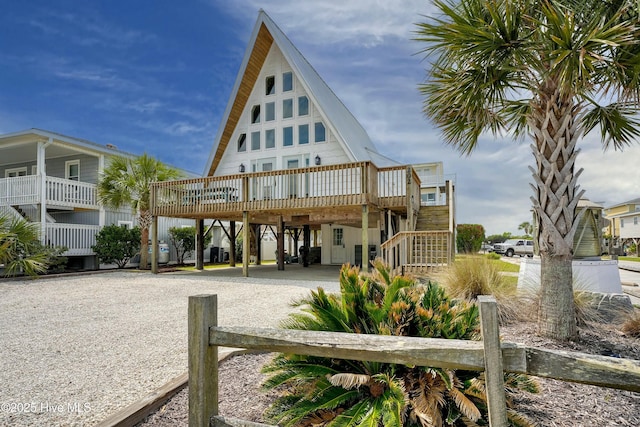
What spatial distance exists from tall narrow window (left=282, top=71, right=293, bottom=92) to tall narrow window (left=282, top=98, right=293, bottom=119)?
1.74 ft

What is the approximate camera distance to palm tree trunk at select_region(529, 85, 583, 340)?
4320 mm

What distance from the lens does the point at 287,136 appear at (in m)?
16.5

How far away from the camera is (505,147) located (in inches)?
285

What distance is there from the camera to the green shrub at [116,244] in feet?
51.3

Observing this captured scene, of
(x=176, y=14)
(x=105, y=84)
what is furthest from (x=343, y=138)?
(x=105, y=84)

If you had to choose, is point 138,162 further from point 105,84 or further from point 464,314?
point 464,314

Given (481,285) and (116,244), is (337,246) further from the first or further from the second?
(481,285)

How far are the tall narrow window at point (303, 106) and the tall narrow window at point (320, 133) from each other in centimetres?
87

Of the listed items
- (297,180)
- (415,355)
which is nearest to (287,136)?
(297,180)

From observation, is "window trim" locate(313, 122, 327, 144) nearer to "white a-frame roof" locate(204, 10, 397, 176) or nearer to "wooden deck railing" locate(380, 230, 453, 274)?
"white a-frame roof" locate(204, 10, 397, 176)

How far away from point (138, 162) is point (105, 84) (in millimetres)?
8633

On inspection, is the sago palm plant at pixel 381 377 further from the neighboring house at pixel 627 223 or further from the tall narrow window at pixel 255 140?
the neighboring house at pixel 627 223

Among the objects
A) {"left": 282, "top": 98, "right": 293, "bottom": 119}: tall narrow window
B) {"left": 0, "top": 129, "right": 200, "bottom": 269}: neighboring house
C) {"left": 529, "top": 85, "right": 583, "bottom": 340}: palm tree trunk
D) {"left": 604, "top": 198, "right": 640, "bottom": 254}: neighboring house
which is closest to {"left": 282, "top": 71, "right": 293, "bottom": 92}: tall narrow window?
{"left": 282, "top": 98, "right": 293, "bottom": 119}: tall narrow window

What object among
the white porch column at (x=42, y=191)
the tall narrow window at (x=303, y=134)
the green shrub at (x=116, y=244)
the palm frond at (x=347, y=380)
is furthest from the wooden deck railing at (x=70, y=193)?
the palm frond at (x=347, y=380)
